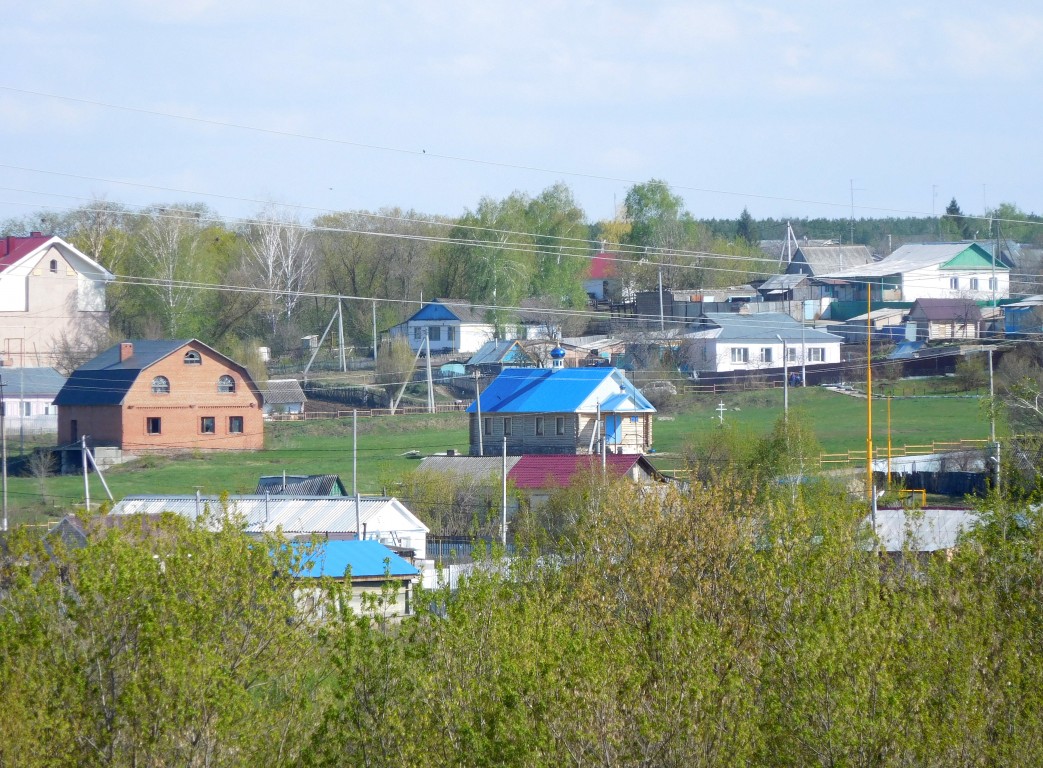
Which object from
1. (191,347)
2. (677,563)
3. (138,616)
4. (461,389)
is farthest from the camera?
(461,389)

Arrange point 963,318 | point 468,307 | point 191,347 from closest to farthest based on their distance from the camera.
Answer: point 191,347 → point 963,318 → point 468,307

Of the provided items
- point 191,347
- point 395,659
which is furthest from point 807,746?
→ point 191,347

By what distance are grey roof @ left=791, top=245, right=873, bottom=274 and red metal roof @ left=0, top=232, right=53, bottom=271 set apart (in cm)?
3690

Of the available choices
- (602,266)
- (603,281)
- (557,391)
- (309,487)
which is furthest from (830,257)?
(309,487)

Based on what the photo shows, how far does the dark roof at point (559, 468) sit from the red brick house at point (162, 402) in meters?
12.1

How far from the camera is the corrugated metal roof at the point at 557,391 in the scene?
34.3 meters

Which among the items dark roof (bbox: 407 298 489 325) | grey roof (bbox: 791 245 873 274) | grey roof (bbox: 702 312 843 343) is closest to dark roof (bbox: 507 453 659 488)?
grey roof (bbox: 702 312 843 343)

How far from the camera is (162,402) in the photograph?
3731cm

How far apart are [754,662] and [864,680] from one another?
1247mm

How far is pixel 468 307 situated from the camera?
54.6 metres

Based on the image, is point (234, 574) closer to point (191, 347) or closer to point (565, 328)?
point (191, 347)

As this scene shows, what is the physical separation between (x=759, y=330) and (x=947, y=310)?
7.41m

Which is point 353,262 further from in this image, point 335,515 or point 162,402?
point 335,515

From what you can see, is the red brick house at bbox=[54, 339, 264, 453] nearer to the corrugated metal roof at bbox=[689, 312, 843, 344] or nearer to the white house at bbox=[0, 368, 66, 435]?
the white house at bbox=[0, 368, 66, 435]
